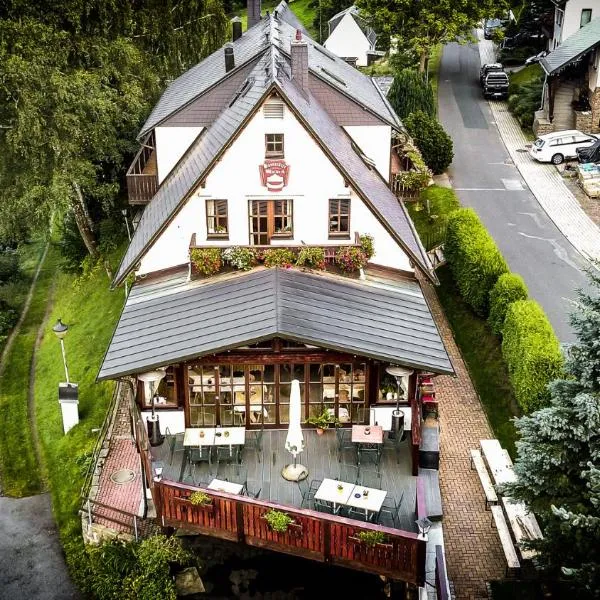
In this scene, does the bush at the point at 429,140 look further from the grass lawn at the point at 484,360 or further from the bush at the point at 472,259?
the grass lawn at the point at 484,360

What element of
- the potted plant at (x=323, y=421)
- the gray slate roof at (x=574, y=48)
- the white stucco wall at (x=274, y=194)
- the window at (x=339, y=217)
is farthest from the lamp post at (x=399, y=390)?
the gray slate roof at (x=574, y=48)

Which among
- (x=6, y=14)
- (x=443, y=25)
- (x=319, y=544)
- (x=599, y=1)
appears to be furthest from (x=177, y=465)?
(x=599, y=1)

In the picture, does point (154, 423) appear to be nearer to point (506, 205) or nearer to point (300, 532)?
point (300, 532)

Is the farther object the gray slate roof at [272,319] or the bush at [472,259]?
the bush at [472,259]

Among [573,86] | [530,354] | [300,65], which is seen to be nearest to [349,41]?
[573,86]

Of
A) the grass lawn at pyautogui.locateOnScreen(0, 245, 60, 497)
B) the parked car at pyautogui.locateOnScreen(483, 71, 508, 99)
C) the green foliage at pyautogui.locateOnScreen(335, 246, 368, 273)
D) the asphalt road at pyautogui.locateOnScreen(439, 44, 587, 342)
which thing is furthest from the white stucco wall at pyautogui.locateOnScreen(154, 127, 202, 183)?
the parked car at pyautogui.locateOnScreen(483, 71, 508, 99)

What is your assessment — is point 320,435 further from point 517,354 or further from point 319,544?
point 517,354
